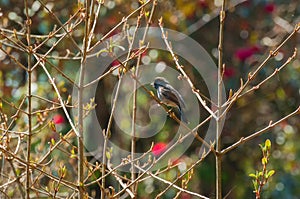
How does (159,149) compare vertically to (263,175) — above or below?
above

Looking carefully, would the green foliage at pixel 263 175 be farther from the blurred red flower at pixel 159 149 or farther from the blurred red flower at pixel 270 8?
the blurred red flower at pixel 270 8

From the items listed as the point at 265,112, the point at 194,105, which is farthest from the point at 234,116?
the point at 194,105

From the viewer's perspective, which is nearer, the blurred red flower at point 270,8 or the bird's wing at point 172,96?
the bird's wing at point 172,96

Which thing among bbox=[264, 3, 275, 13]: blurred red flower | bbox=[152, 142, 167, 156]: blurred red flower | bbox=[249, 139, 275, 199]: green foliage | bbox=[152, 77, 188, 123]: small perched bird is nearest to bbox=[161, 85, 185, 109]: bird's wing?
bbox=[152, 77, 188, 123]: small perched bird

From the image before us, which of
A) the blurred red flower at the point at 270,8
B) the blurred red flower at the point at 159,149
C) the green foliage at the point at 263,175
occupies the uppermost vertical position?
the blurred red flower at the point at 270,8

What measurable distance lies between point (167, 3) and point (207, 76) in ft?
1.79

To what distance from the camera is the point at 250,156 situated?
493cm

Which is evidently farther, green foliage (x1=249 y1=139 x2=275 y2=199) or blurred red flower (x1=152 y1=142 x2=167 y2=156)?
blurred red flower (x1=152 y1=142 x2=167 y2=156)

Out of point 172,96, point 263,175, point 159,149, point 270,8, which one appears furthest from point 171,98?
point 270,8

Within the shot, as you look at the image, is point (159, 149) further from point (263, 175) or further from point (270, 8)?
point (263, 175)

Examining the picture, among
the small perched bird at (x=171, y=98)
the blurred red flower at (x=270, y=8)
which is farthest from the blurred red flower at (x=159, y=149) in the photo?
the blurred red flower at (x=270, y=8)

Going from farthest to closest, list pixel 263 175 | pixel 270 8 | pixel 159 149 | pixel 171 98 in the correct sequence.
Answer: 1. pixel 270 8
2. pixel 159 149
3. pixel 171 98
4. pixel 263 175

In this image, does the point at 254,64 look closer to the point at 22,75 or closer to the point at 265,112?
the point at 265,112

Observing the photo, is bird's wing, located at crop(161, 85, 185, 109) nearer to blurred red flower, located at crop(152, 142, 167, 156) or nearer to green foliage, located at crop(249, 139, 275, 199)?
green foliage, located at crop(249, 139, 275, 199)
